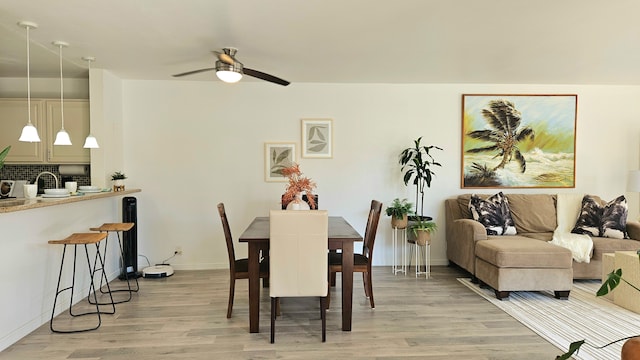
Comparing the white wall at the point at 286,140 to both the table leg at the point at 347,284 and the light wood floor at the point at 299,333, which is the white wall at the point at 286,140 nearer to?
the light wood floor at the point at 299,333

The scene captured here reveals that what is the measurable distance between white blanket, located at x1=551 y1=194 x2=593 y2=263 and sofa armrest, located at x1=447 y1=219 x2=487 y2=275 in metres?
0.83

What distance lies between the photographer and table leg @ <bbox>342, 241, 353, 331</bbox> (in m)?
2.81

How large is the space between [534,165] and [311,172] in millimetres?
3046

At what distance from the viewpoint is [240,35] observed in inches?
119

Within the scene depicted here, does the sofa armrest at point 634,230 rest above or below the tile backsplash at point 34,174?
below

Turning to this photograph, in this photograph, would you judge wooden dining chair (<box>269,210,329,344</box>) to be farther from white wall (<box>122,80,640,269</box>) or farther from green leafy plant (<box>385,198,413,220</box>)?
white wall (<box>122,80,640,269</box>)

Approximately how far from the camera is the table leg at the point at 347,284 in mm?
2812

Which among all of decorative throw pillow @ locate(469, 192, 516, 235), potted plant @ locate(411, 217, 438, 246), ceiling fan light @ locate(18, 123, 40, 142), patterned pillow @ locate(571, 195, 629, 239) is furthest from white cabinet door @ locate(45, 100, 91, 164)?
patterned pillow @ locate(571, 195, 629, 239)

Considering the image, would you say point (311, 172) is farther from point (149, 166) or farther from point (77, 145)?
point (77, 145)

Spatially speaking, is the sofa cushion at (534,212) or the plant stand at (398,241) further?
the plant stand at (398,241)

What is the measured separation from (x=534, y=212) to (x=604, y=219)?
2.27 ft

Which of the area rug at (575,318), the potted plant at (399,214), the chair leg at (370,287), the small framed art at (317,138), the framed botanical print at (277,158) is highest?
the small framed art at (317,138)

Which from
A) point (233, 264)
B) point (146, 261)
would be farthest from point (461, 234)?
point (146, 261)

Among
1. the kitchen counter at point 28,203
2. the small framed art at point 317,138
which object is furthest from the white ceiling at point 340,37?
the kitchen counter at point 28,203
